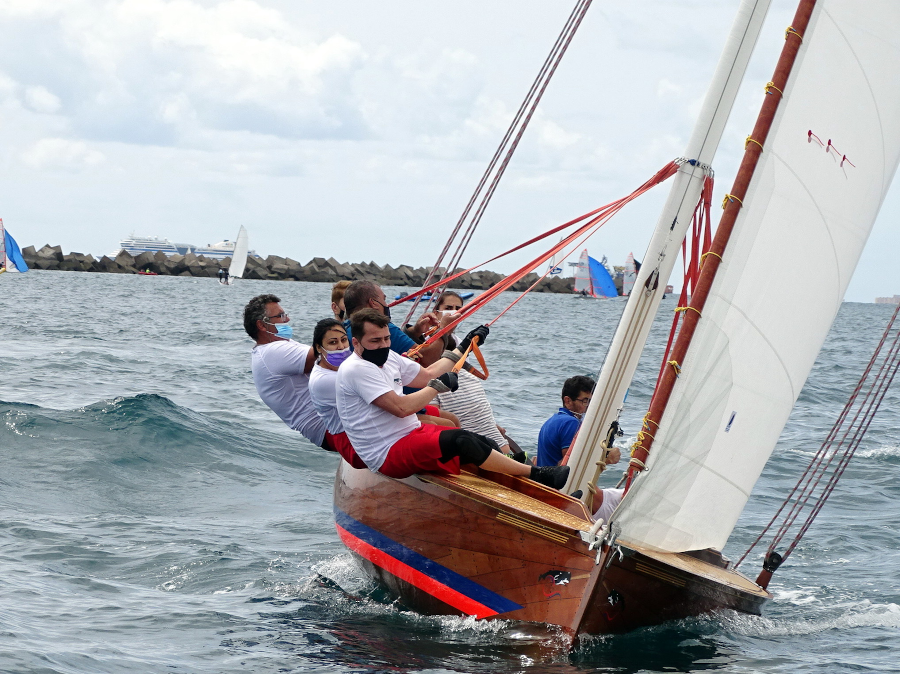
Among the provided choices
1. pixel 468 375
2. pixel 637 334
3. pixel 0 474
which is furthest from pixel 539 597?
pixel 0 474

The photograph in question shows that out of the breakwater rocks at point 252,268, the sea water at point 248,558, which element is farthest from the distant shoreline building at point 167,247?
the sea water at point 248,558

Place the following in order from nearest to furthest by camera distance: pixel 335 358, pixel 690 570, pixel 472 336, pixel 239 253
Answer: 1. pixel 690 570
2. pixel 472 336
3. pixel 335 358
4. pixel 239 253

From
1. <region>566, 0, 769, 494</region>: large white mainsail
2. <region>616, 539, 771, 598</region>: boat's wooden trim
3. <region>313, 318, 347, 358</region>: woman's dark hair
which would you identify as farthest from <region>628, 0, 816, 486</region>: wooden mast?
<region>313, 318, 347, 358</region>: woman's dark hair

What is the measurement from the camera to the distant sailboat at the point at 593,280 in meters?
69.4

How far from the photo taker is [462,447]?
499cm

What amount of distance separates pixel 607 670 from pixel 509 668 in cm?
43

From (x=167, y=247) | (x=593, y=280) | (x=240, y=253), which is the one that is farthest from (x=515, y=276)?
(x=167, y=247)

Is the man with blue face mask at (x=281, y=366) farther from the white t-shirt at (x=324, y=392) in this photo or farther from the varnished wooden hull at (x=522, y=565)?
the varnished wooden hull at (x=522, y=565)

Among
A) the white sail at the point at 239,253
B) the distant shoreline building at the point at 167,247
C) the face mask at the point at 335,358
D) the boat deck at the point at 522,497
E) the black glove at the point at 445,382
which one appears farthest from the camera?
the distant shoreline building at the point at 167,247

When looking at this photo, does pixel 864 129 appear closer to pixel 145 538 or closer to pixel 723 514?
pixel 723 514

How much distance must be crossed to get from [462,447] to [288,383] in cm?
148

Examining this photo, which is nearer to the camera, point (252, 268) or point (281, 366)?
point (281, 366)

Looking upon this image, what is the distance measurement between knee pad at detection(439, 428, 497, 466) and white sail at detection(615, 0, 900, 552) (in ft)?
2.95

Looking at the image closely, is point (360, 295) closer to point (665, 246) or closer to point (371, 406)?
point (371, 406)
